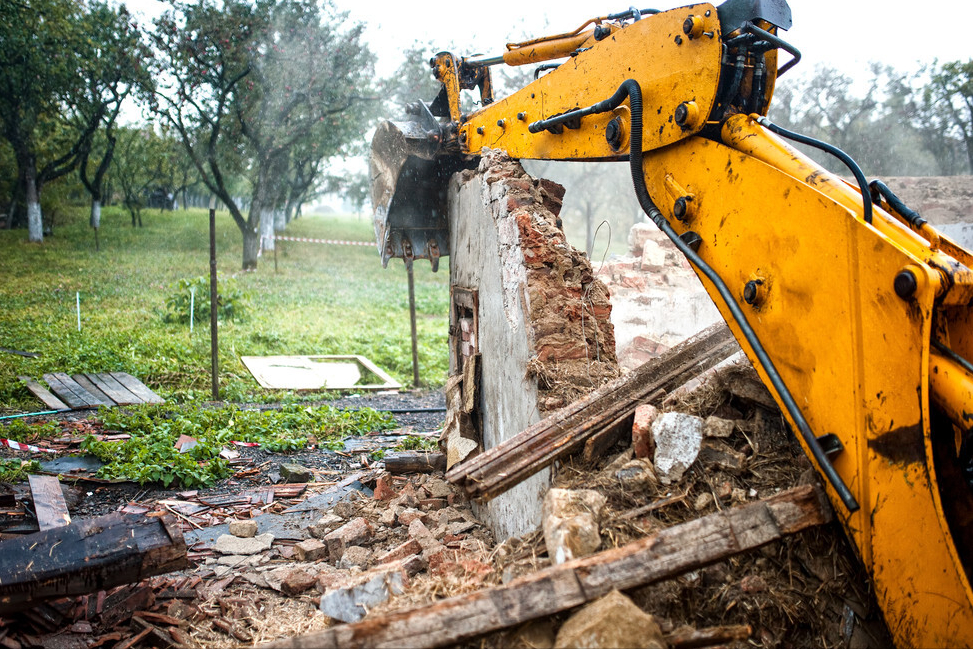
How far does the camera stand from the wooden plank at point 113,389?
842 cm

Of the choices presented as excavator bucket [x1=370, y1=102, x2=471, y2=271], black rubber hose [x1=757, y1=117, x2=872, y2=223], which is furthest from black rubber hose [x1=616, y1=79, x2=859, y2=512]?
excavator bucket [x1=370, y1=102, x2=471, y2=271]

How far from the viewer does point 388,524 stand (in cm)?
478

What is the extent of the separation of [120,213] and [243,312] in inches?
676

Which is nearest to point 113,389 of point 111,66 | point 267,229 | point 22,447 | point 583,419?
point 22,447

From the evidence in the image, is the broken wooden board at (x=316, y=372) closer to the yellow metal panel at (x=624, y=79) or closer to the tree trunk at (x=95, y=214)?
the yellow metal panel at (x=624, y=79)

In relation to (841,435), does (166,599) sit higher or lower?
lower

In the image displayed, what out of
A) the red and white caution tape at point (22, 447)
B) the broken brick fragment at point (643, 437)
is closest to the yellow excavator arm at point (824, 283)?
the broken brick fragment at point (643, 437)

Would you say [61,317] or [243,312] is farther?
[243,312]

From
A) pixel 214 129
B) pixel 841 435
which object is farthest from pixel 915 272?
pixel 214 129

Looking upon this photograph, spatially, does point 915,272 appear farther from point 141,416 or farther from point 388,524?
point 141,416

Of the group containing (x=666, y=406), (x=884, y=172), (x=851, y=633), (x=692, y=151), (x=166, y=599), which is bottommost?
(x=166, y=599)

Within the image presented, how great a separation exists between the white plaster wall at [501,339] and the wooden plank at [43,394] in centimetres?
580

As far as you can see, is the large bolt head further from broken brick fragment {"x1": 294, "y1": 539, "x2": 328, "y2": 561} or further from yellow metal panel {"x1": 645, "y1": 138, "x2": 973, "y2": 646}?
broken brick fragment {"x1": 294, "y1": 539, "x2": 328, "y2": 561}

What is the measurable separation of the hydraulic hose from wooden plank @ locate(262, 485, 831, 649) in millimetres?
242
